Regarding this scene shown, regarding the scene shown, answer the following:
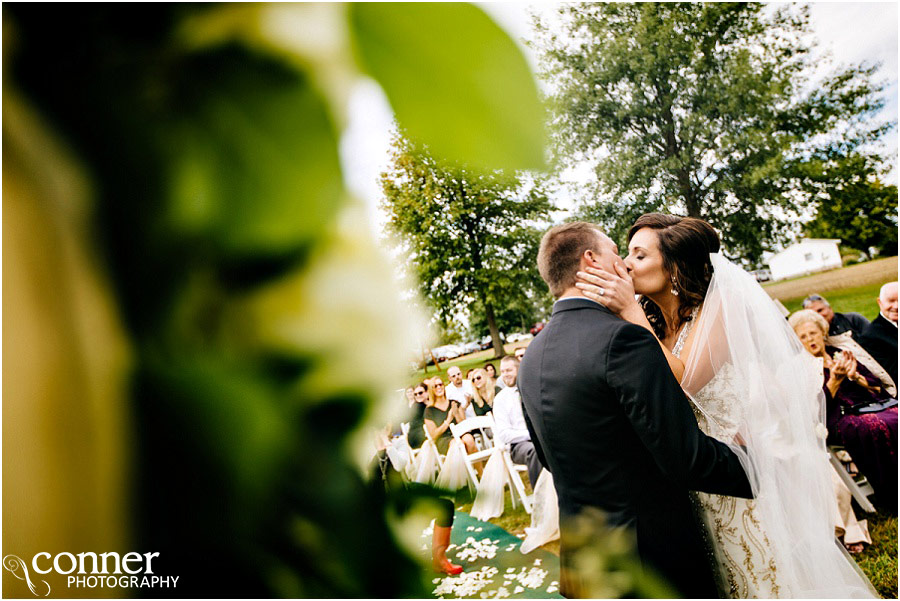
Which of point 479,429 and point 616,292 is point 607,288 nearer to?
point 616,292

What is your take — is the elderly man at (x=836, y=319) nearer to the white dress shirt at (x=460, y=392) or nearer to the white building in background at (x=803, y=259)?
the white dress shirt at (x=460, y=392)

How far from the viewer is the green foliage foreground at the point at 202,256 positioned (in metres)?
0.21

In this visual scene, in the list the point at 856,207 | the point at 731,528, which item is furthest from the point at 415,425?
the point at 856,207

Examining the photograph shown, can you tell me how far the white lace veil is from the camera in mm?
2654

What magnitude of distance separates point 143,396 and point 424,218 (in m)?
0.44

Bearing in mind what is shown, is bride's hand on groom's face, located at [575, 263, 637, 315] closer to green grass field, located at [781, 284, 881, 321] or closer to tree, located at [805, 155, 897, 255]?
tree, located at [805, 155, 897, 255]

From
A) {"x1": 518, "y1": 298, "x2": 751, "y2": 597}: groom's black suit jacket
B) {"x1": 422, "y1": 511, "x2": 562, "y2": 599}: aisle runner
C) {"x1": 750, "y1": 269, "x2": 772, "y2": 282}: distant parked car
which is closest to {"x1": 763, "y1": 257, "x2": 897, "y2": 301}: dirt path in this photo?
{"x1": 750, "y1": 269, "x2": 772, "y2": 282}: distant parked car

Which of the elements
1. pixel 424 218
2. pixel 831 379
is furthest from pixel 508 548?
pixel 424 218

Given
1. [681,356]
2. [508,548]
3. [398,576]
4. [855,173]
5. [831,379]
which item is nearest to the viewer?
[398,576]

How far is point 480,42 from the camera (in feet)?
0.78

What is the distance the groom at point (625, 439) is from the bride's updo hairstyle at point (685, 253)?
999mm

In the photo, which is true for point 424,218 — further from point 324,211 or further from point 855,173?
point 855,173

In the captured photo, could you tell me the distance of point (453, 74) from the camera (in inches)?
9.3

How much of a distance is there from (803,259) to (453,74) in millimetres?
15447
